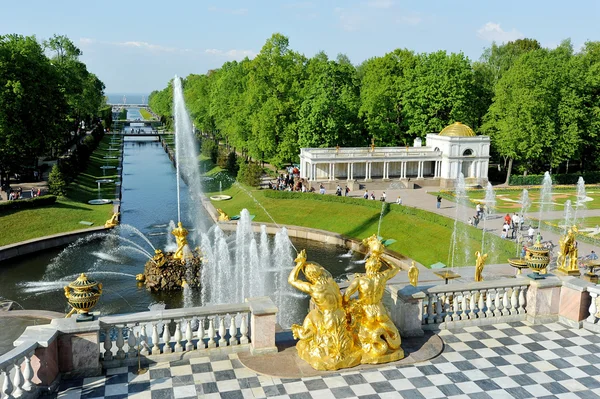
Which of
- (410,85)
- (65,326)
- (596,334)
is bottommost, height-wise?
(596,334)

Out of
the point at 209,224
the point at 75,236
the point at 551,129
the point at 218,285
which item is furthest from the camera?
the point at 551,129

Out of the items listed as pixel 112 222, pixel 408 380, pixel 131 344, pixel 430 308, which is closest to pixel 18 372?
pixel 131 344

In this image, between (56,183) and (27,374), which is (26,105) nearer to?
(56,183)

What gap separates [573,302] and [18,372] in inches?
539

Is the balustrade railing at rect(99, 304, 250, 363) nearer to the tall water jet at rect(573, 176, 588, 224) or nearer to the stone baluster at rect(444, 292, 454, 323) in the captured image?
the stone baluster at rect(444, 292, 454, 323)

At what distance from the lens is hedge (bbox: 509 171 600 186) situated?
62938 millimetres

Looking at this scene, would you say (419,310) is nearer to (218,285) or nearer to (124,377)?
(124,377)

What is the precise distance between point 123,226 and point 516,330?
33377 mm

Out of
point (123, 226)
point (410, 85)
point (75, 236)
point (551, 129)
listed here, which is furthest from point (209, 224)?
point (551, 129)

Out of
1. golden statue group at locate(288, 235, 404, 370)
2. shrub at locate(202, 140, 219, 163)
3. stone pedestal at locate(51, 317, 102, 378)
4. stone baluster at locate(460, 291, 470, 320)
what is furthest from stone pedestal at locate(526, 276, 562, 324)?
shrub at locate(202, 140, 219, 163)

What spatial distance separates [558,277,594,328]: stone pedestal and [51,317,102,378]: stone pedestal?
40.0 feet

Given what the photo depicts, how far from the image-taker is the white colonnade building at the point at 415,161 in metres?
60.5

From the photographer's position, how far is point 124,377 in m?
12.3

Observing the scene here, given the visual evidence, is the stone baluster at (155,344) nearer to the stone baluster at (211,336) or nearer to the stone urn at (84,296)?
the stone baluster at (211,336)
